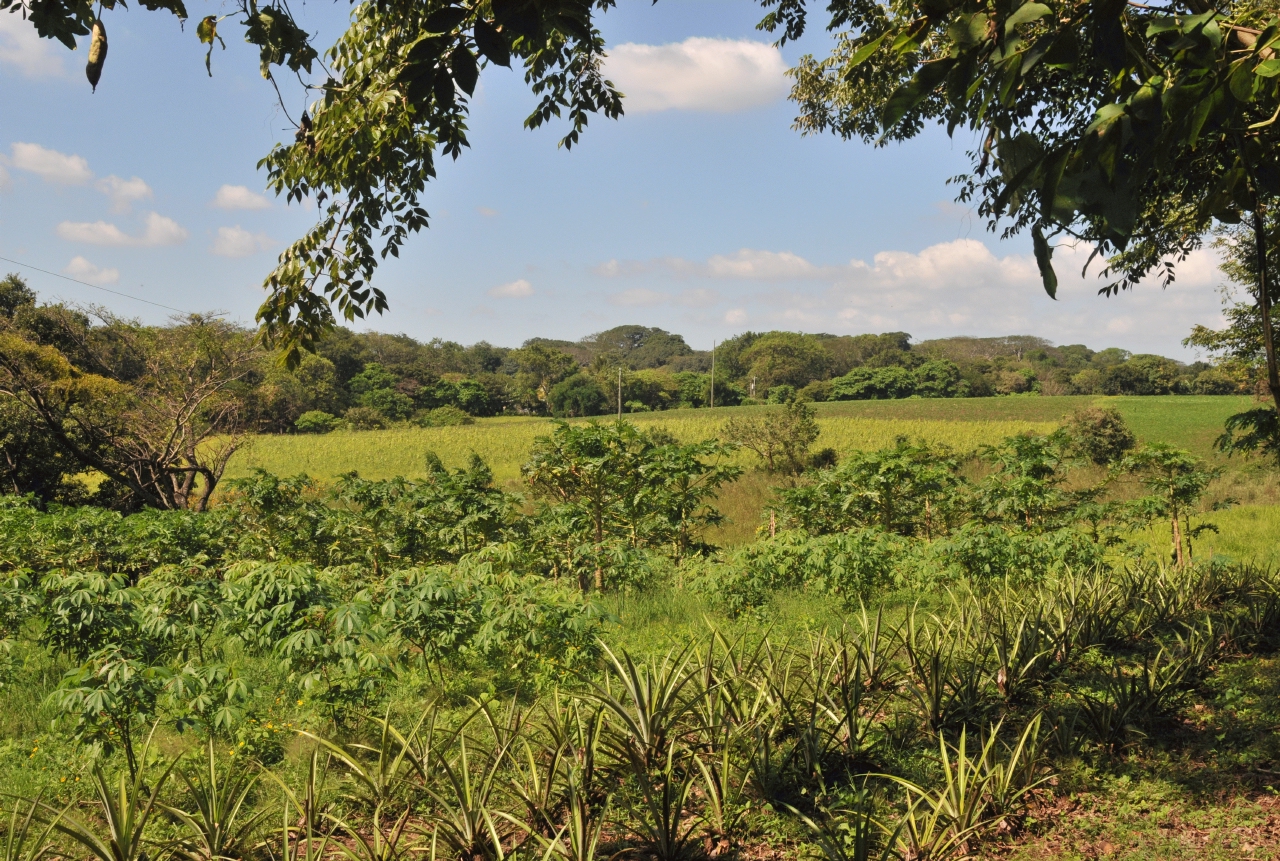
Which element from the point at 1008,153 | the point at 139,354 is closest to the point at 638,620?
the point at 1008,153

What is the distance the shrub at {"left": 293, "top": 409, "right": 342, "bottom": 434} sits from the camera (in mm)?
37906

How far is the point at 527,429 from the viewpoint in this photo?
36.9 meters

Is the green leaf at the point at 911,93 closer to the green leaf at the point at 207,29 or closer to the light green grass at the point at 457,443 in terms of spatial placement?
the green leaf at the point at 207,29

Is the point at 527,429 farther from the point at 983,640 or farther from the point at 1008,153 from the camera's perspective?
the point at 1008,153

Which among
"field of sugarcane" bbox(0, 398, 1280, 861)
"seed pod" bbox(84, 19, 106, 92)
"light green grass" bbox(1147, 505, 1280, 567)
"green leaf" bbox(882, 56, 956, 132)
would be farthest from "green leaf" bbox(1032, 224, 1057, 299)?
"light green grass" bbox(1147, 505, 1280, 567)

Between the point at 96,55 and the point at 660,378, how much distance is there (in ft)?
219

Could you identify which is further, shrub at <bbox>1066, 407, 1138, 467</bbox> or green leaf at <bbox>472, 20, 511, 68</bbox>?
shrub at <bbox>1066, 407, 1138, 467</bbox>

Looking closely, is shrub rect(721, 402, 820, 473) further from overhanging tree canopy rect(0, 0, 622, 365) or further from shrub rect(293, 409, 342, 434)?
shrub rect(293, 409, 342, 434)

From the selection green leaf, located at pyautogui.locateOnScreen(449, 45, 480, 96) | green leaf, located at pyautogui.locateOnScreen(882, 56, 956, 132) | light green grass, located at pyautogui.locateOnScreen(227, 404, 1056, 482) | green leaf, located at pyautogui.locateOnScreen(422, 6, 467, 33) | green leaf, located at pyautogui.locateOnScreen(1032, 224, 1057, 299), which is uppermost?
green leaf, located at pyautogui.locateOnScreen(422, 6, 467, 33)

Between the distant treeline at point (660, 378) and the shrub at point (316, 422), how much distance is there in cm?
5

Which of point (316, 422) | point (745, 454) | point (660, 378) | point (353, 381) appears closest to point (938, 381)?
point (660, 378)

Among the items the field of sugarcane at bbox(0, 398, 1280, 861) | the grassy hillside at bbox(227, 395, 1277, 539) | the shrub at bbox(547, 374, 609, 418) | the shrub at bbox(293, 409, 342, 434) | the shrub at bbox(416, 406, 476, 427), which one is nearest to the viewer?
the field of sugarcane at bbox(0, 398, 1280, 861)

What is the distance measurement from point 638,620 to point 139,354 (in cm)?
1231

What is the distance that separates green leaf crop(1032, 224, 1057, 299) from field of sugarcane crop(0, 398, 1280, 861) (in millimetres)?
1622
